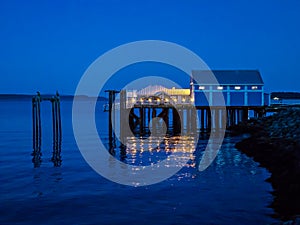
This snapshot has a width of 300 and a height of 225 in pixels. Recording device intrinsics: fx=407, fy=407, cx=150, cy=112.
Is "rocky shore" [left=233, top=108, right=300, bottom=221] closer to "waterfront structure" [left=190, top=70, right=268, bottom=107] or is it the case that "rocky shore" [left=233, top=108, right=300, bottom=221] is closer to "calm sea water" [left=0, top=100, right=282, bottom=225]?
"calm sea water" [left=0, top=100, right=282, bottom=225]

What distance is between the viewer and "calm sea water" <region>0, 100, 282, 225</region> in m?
13.9

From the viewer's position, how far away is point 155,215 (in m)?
14.2

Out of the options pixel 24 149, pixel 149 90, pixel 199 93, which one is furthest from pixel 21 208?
pixel 149 90

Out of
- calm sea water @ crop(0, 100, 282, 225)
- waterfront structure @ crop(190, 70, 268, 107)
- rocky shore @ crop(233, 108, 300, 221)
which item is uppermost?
waterfront structure @ crop(190, 70, 268, 107)

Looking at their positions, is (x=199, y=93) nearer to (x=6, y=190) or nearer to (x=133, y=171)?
(x=133, y=171)

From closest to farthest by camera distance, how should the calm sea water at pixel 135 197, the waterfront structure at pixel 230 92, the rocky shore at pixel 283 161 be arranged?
the calm sea water at pixel 135 197, the rocky shore at pixel 283 161, the waterfront structure at pixel 230 92

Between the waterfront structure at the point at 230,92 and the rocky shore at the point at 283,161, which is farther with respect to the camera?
the waterfront structure at the point at 230,92

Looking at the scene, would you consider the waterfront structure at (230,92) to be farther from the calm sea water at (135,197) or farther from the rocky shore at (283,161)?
the calm sea water at (135,197)

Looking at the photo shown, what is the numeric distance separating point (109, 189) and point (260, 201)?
6.57m

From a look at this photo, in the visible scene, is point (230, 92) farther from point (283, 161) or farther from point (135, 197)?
point (135, 197)

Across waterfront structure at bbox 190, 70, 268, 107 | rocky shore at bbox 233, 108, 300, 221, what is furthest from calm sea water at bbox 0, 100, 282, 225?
waterfront structure at bbox 190, 70, 268, 107

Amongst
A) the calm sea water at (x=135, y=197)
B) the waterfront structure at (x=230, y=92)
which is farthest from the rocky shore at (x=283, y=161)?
the waterfront structure at (x=230, y=92)

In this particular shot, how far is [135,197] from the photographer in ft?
54.8

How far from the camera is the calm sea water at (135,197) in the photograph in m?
13.9
